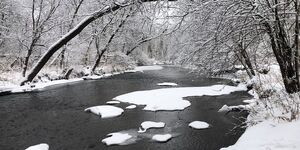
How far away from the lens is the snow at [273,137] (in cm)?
459

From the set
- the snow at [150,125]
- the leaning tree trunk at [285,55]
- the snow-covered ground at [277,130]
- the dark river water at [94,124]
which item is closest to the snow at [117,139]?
the dark river water at [94,124]

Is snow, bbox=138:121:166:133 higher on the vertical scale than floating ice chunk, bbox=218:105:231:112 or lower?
lower

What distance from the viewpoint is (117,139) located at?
287 inches

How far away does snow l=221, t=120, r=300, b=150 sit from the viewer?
4594mm

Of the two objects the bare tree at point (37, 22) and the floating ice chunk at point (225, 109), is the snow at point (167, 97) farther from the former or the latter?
the bare tree at point (37, 22)

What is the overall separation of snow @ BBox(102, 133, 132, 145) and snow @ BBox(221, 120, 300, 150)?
284 cm

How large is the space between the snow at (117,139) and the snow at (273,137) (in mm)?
2838

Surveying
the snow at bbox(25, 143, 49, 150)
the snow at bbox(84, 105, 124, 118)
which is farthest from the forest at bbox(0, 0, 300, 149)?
the snow at bbox(25, 143, 49, 150)

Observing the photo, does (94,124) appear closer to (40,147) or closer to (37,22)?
(40,147)

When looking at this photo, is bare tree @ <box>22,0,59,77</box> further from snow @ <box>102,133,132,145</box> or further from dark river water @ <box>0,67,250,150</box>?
snow @ <box>102,133,132,145</box>

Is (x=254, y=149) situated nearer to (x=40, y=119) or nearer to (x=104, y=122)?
(x=104, y=122)

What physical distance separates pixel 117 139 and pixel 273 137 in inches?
150

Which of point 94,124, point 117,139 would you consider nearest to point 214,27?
point 117,139

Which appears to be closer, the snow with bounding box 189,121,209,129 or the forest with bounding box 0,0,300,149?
the forest with bounding box 0,0,300,149
